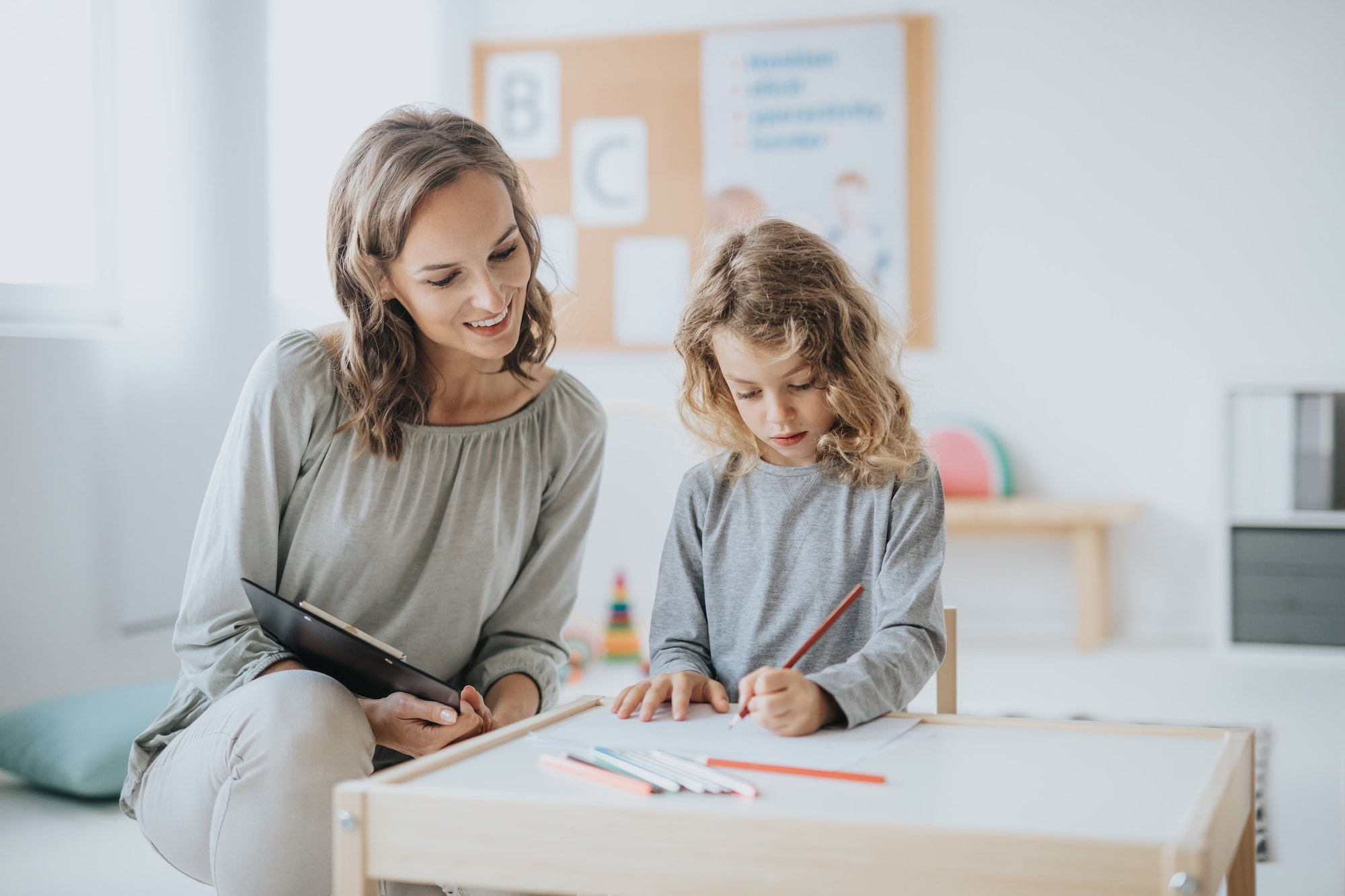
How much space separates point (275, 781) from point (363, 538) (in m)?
0.30

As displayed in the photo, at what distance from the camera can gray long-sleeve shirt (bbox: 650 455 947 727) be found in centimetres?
120

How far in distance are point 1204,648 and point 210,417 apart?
8.81 ft

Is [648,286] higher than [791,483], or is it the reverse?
[648,286]

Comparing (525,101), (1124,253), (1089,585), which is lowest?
(1089,585)

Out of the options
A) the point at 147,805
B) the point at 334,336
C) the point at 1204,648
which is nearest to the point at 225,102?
the point at 334,336

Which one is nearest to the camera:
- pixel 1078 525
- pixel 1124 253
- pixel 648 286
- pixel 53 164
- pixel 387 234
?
pixel 387 234

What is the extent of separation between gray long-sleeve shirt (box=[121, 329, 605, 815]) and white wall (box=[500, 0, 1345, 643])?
91.0 inches

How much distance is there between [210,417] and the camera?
2.96 metres

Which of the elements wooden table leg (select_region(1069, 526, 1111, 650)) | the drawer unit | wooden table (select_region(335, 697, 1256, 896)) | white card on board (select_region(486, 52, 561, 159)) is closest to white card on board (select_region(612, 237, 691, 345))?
white card on board (select_region(486, 52, 561, 159))

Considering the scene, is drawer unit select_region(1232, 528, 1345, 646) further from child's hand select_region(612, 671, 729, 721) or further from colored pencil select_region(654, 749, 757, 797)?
colored pencil select_region(654, 749, 757, 797)

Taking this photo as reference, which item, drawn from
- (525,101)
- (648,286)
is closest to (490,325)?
(648,286)

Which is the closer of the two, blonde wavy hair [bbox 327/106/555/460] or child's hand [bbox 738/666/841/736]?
child's hand [bbox 738/666/841/736]

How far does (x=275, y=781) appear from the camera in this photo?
3.66 feet

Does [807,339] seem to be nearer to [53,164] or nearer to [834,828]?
[834,828]
